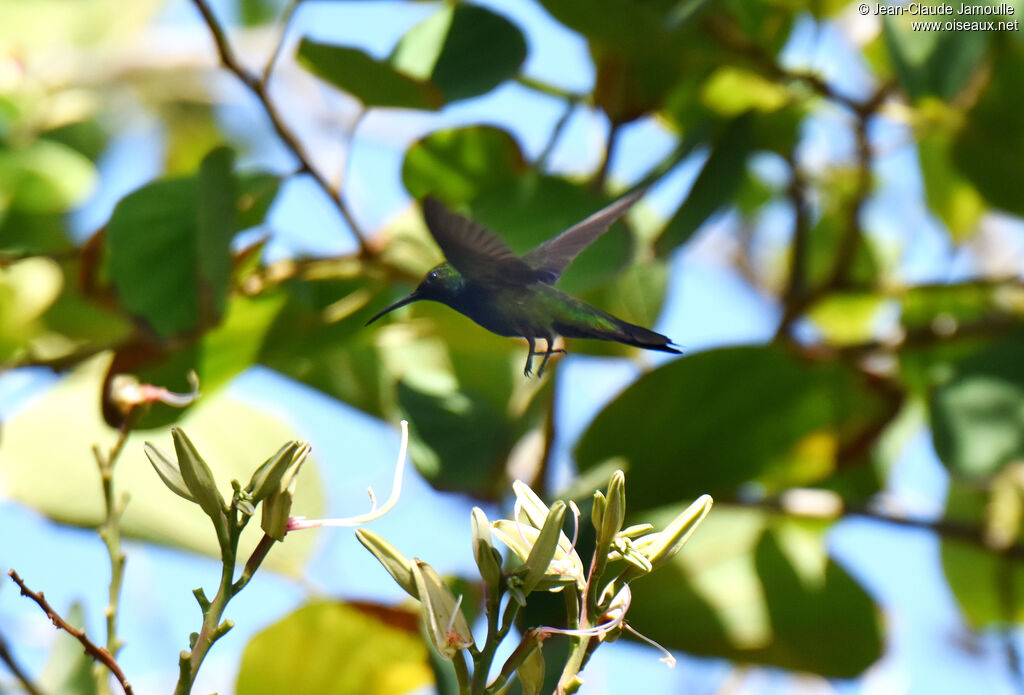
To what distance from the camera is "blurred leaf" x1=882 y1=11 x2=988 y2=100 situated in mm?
884

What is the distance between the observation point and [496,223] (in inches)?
29.3

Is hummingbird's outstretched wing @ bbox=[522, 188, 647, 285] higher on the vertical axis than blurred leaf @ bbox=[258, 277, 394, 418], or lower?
higher

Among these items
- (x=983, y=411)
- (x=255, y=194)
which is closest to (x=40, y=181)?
(x=255, y=194)

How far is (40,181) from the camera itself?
1015 millimetres

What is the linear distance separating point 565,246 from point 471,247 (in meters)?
0.14

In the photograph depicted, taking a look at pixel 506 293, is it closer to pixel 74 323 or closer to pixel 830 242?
pixel 74 323

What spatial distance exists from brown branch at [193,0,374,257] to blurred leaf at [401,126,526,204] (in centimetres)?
7

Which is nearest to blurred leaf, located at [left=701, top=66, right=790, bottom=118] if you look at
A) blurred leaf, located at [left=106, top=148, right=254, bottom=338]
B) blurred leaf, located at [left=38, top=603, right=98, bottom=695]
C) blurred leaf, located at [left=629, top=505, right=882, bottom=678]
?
blurred leaf, located at [left=629, top=505, right=882, bottom=678]

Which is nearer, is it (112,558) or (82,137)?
(112,558)

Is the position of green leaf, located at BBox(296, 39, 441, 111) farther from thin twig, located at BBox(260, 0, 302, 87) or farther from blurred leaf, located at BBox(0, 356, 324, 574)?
blurred leaf, located at BBox(0, 356, 324, 574)

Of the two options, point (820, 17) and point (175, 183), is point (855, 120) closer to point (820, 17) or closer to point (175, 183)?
point (820, 17)

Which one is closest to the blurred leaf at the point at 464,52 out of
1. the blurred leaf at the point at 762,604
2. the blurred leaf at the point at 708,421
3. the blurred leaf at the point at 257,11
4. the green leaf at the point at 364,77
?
the green leaf at the point at 364,77

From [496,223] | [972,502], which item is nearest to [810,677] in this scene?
[972,502]

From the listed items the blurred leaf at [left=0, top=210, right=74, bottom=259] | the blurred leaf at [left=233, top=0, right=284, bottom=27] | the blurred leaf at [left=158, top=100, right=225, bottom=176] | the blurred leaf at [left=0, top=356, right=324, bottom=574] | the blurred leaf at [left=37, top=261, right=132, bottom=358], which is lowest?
the blurred leaf at [left=158, top=100, right=225, bottom=176]
